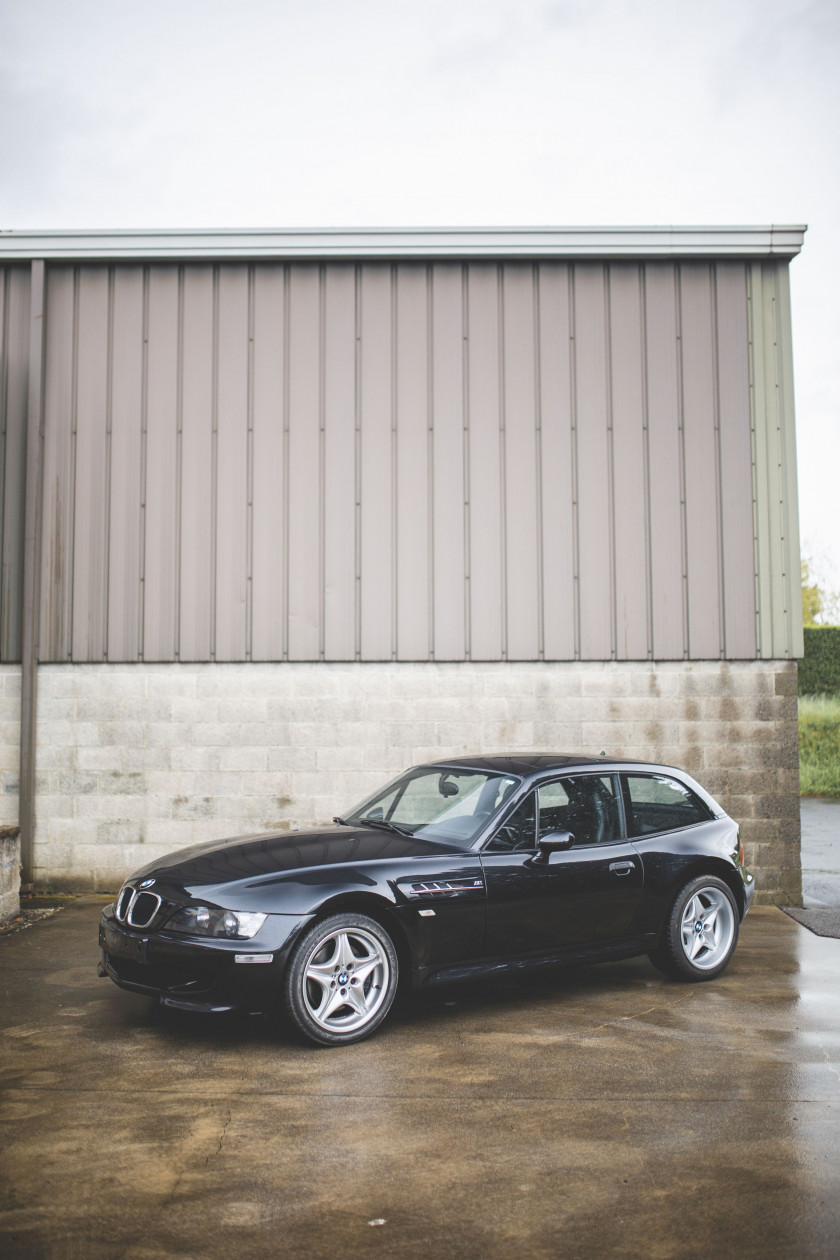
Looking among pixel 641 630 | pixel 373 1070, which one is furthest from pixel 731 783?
pixel 373 1070

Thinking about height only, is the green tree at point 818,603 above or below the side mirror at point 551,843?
above

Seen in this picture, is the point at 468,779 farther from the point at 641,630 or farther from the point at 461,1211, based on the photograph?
the point at 641,630

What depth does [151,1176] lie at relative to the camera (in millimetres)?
3422

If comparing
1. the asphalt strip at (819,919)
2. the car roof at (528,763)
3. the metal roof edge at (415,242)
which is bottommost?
the asphalt strip at (819,919)

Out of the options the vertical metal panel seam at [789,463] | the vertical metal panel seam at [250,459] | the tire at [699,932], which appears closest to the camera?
the tire at [699,932]

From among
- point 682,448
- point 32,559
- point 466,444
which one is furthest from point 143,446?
point 682,448

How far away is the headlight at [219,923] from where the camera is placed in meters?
4.67

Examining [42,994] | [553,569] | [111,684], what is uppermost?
[553,569]

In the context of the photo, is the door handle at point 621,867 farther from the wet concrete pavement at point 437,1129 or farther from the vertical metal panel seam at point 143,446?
the vertical metal panel seam at point 143,446

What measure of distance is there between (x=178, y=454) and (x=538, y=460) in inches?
142

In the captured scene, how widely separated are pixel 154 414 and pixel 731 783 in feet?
22.2

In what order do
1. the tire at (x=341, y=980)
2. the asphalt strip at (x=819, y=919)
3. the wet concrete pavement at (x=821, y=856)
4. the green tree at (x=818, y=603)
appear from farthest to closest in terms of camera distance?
the green tree at (x=818, y=603), the wet concrete pavement at (x=821, y=856), the asphalt strip at (x=819, y=919), the tire at (x=341, y=980)

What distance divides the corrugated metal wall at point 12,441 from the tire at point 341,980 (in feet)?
20.2

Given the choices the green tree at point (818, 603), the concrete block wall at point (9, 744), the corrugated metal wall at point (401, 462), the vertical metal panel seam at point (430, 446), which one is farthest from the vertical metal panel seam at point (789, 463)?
the green tree at point (818, 603)
